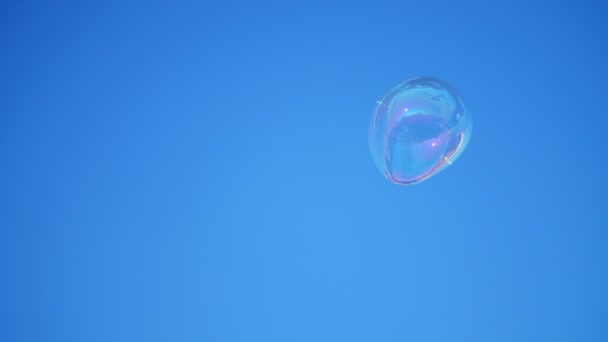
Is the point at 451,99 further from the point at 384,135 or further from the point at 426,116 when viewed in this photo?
the point at 384,135

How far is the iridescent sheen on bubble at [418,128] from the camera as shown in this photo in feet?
11.5

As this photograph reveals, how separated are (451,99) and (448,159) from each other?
0.60 m

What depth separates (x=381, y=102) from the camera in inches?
152

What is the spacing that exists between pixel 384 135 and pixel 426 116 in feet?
1.33

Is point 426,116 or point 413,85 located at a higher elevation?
point 413,85

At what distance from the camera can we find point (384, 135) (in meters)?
3.69

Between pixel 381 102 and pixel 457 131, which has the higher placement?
pixel 381 102

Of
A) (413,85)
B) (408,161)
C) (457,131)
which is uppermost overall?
(413,85)

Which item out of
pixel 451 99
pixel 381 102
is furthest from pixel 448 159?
pixel 381 102

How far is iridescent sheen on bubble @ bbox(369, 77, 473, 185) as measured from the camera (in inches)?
138

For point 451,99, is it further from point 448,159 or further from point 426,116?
point 448,159

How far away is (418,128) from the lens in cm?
349

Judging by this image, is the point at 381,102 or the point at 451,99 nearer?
the point at 451,99

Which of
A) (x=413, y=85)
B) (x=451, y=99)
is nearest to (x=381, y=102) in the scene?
(x=413, y=85)
